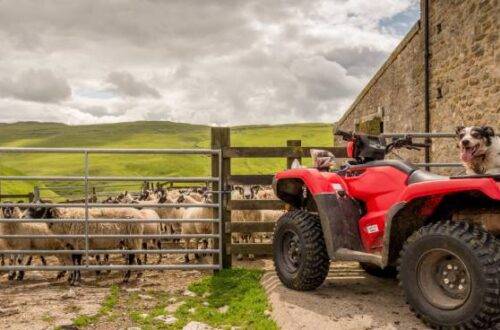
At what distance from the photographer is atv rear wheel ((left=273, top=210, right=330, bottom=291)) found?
231 inches

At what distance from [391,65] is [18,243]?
13032mm

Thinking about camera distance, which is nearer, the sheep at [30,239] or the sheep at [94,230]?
the sheep at [94,230]

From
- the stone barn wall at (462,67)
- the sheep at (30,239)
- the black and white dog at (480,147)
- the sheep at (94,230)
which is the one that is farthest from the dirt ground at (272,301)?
the stone barn wall at (462,67)

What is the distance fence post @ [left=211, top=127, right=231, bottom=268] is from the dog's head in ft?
11.3

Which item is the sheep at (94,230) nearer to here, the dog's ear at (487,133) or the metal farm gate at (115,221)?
the metal farm gate at (115,221)

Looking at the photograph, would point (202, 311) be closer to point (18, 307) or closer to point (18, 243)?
point (18, 307)

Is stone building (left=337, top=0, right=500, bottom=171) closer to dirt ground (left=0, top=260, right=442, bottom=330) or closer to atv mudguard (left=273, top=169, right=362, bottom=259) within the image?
dirt ground (left=0, top=260, right=442, bottom=330)

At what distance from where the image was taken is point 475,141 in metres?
6.01

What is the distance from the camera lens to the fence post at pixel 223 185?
26.2ft

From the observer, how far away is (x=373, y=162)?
18.3 feet

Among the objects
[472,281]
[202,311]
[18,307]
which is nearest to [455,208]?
[472,281]

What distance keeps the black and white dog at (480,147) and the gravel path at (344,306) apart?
1853mm

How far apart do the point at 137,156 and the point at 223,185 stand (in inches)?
4759

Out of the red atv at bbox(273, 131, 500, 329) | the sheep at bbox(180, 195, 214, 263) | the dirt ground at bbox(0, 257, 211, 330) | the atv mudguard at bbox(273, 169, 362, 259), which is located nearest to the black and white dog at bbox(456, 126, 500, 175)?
the red atv at bbox(273, 131, 500, 329)
